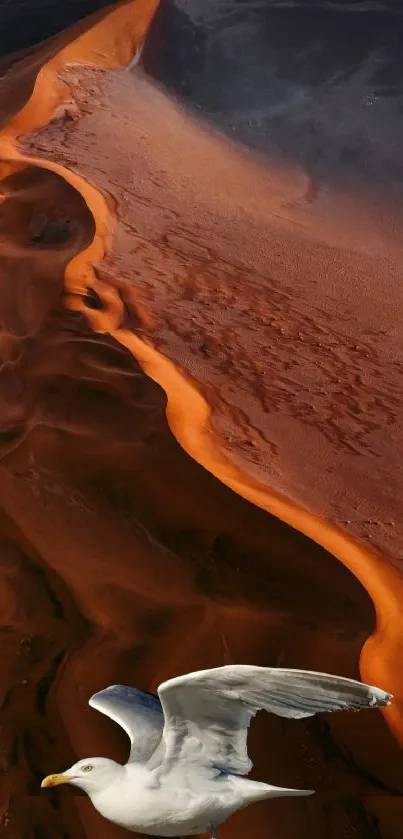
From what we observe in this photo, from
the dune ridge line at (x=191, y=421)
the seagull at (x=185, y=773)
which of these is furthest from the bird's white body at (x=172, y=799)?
the dune ridge line at (x=191, y=421)

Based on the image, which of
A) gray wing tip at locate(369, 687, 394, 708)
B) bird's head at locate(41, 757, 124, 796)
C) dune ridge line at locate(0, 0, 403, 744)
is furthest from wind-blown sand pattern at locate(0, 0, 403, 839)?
gray wing tip at locate(369, 687, 394, 708)

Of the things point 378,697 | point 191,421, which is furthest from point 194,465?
point 378,697

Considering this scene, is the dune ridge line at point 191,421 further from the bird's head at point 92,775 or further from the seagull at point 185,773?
the bird's head at point 92,775

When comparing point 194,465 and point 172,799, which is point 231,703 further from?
point 194,465

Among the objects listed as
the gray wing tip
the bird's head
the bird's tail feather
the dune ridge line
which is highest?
the gray wing tip

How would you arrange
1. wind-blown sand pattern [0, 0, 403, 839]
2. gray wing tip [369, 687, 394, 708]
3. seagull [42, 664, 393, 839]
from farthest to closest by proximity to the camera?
wind-blown sand pattern [0, 0, 403, 839], seagull [42, 664, 393, 839], gray wing tip [369, 687, 394, 708]

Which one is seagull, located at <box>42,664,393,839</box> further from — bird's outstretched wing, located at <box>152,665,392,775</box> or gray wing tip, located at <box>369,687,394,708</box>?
gray wing tip, located at <box>369,687,394,708</box>

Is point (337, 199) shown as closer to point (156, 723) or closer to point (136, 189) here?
point (136, 189)
